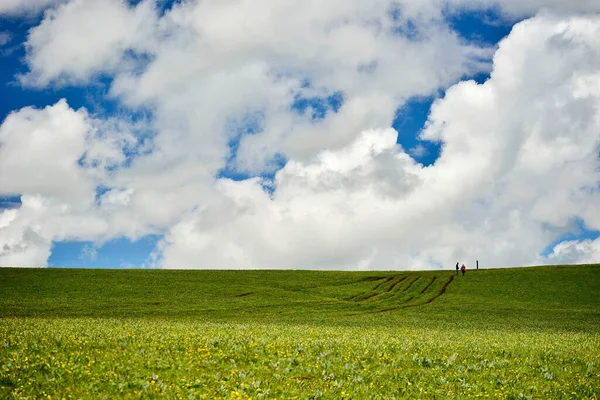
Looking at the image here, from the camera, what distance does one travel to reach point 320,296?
66.6 m

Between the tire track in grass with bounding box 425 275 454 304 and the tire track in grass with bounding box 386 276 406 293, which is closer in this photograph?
the tire track in grass with bounding box 425 275 454 304

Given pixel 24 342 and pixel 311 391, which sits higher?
pixel 24 342

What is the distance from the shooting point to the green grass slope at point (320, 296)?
48.2 metres

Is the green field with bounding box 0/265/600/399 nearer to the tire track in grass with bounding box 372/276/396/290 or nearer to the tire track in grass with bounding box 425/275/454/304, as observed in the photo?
the tire track in grass with bounding box 425/275/454/304

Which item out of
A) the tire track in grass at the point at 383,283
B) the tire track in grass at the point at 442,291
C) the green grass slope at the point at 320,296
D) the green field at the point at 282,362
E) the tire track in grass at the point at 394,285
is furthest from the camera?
the tire track in grass at the point at 383,283

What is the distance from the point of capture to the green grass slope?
4822 centimetres

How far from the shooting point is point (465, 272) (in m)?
98.3

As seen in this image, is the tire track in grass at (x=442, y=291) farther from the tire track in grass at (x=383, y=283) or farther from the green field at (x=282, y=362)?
the green field at (x=282, y=362)

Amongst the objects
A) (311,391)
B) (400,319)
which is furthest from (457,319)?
(311,391)

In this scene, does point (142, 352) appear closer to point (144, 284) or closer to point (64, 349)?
point (64, 349)

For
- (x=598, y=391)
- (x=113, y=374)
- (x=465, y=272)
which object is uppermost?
(x=465, y=272)

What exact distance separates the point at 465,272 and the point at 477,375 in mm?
85989

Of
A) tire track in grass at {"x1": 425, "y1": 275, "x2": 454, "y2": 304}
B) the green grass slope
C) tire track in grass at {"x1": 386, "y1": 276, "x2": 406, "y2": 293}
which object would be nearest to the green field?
the green grass slope

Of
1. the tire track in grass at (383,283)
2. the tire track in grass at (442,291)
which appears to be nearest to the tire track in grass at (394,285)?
the tire track in grass at (383,283)
